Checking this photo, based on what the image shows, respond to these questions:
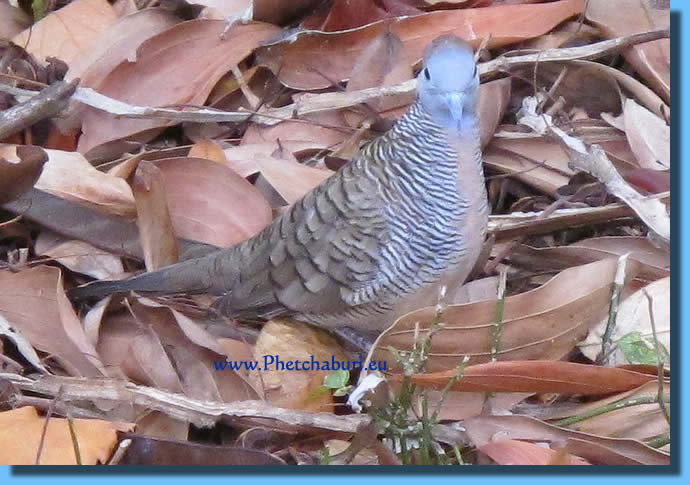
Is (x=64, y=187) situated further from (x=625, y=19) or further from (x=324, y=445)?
(x=625, y=19)

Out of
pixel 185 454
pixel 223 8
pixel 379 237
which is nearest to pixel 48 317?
pixel 185 454

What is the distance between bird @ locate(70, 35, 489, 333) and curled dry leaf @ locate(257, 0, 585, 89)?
0.25m

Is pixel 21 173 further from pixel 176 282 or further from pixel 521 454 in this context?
pixel 521 454

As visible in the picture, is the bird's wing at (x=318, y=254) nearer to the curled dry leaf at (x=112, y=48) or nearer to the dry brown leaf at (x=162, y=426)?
the dry brown leaf at (x=162, y=426)

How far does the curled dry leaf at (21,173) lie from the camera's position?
1560mm

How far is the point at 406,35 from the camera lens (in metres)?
1.71

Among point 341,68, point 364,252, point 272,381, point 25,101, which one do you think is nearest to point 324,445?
point 272,381

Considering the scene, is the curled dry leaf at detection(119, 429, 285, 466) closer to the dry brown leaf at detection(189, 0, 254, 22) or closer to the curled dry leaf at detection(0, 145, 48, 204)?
the curled dry leaf at detection(0, 145, 48, 204)

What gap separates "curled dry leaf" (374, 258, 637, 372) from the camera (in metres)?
1.39

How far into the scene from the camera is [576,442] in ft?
4.18

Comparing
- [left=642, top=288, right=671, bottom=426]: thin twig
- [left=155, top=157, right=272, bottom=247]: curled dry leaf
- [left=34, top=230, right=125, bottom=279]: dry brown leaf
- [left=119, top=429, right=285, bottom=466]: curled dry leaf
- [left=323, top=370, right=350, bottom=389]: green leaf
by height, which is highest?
[left=155, top=157, right=272, bottom=247]: curled dry leaf

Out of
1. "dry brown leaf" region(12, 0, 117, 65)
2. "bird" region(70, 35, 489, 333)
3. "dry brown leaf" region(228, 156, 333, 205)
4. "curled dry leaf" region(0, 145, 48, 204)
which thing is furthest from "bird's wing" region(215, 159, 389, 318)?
"dry brown leaf" region(12, 0, 117, 65)

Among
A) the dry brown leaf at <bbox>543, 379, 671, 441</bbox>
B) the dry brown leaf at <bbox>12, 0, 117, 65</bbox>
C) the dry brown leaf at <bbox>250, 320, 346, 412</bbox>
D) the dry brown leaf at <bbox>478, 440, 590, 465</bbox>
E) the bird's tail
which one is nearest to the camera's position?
the dry brown leaf at <bbox>478, 440, 590, 465</bbox>

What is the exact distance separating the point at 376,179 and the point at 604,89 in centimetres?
38
